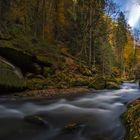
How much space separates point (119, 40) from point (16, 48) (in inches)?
1552

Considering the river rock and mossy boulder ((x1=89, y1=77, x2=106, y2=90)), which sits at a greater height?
mossy boulder ((x1=89, y1=77, x2=106, y2=90))

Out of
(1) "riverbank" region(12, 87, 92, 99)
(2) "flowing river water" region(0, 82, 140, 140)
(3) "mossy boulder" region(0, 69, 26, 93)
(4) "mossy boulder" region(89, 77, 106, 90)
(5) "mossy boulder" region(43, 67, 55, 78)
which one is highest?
(5) "mossy boulder" region(43, 67, 55, 78)

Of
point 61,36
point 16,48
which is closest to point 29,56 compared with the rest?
point 16,48

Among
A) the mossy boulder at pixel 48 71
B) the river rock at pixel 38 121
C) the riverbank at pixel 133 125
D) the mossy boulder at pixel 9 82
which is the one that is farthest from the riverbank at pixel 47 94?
the riverbank at pixel 133 125

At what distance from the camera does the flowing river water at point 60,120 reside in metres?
7.83

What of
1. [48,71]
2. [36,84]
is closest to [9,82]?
[36,84]

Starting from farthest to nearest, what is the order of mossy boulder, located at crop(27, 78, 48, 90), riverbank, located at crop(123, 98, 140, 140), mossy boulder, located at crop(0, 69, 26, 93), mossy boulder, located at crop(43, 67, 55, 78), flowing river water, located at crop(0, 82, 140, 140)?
mossy boulder, located at crop(43, 67, 55, 78) → mossy boulder, located at crop(27, 78, 48, 90) → mossy boulder, located at crop(0, 69, 26, 93) → flowing river water, located at crop(0, 82, 140, 140) → riverbank, located at crop(123, 98, 140, 140)

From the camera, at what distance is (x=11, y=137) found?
757 centimetres

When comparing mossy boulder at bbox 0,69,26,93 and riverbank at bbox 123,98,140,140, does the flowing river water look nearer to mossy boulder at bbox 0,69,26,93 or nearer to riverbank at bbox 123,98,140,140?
riverbank at bbox 123,98,140,140

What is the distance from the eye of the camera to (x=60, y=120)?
31.5ft

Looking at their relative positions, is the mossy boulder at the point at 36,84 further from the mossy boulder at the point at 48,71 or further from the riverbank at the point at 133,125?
the riverbank at the point at 133,125

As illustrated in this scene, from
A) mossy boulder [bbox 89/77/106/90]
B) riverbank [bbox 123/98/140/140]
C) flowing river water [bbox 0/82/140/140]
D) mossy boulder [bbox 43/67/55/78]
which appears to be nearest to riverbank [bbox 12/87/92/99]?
flowing river water [bbox 0/82/140/140]

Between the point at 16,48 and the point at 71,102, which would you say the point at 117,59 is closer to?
the point at 16,48

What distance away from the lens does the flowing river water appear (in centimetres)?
783
